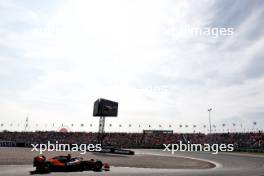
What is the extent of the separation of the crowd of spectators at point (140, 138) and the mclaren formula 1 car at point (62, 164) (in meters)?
40.9

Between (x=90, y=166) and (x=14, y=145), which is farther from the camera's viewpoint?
(x=14, y=145)

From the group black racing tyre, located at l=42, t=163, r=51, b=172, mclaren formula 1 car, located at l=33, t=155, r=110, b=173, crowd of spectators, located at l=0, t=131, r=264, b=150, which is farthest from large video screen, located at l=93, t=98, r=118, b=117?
black racing tyre, located at l=42, t=163, r=51, b=172

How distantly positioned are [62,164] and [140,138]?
5842 centimetres

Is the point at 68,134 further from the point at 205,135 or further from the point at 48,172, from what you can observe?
the point at 48,172

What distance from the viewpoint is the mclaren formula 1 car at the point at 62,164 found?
1853cm

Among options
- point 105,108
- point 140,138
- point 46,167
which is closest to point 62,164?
point 46,167

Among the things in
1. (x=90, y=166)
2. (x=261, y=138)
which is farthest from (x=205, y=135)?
(x=90, y=166)

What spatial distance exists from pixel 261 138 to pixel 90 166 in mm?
46479

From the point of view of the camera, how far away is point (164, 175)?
1888 centimetres

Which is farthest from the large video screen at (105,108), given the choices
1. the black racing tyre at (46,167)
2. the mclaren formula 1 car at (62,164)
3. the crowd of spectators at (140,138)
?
the black racing tyre at (46,167)

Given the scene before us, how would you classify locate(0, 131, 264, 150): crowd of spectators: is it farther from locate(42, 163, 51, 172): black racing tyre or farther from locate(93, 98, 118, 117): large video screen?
locate(42, 163, 51, 172): black racing tyre

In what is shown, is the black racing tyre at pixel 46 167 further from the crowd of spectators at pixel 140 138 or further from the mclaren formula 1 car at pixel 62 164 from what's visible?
the crowd of spectators at pixel 140 138

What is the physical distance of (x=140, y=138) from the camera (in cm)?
7700

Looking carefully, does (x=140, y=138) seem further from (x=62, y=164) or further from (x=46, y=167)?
(x=46, y=167)
